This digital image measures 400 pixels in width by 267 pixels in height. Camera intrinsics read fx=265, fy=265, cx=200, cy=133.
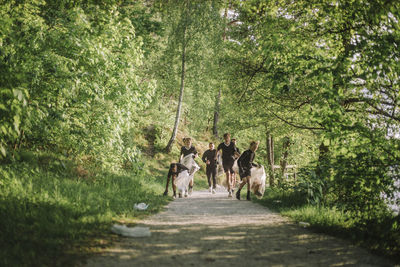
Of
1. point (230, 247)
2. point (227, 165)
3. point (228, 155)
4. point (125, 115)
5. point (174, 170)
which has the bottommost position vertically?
point (230, 247)

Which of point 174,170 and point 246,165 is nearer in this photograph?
point 174,170

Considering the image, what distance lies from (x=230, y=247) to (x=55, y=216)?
9.54 feet

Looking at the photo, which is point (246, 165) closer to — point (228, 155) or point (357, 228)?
point (228, 155)

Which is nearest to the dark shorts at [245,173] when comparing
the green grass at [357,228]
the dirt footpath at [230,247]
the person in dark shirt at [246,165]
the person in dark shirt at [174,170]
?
the person in dark shirt at [246,165]

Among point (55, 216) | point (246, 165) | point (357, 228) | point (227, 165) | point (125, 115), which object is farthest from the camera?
point (227, 165)

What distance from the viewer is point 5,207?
4363 millimetres

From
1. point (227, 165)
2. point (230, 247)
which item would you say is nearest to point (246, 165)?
point (227, 165)

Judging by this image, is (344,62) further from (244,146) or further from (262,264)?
(244,146)

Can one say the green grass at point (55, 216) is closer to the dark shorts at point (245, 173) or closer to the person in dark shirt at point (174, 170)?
the person in dark shirt at point (174, 170)

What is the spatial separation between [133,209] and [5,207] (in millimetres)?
2628

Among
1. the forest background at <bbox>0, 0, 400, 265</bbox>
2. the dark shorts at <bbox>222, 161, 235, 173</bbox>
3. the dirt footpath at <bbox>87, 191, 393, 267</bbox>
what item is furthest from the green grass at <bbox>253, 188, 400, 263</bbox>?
the dark shorts at <bbox>222, 161, 235, 173</bbox>

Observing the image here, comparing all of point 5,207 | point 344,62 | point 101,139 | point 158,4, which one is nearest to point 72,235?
point 5,207

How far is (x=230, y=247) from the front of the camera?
409 cm

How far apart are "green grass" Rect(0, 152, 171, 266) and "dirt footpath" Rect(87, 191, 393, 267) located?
17.9 inches
